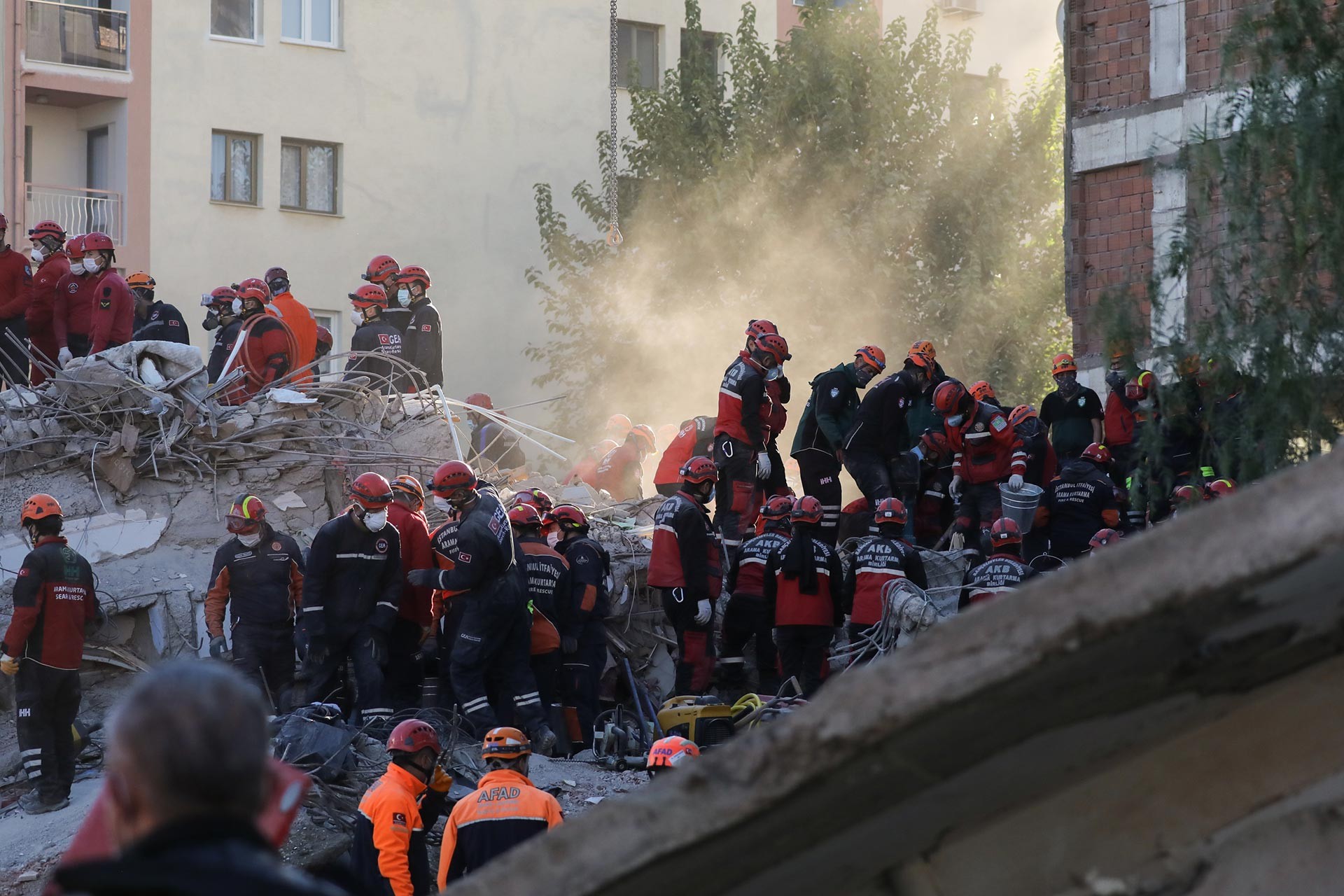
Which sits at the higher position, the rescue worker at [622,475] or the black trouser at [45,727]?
the rescue worker at [622,475]

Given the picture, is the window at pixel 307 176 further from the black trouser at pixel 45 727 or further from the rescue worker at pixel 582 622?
the black trouser at pixel 45 727

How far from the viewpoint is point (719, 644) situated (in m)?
13.8

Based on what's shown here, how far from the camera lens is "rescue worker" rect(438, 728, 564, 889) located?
26.7 feet

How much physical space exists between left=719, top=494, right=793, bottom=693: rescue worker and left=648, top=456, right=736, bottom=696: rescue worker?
157 millimetres

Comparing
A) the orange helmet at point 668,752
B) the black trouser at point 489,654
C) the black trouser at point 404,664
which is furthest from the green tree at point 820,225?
the orange helmet at point 668,752

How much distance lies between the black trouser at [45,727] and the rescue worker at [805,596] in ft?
16.6

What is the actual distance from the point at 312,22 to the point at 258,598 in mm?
20272

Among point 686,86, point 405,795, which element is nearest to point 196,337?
point 686,86

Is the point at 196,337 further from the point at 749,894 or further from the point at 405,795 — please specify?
the point at 749,894

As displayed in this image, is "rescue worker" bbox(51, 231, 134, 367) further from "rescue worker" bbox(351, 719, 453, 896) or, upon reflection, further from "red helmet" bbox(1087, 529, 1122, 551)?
"red helmet" bbox(1087, 529, 1122, 551)

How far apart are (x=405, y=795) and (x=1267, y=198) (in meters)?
5.09

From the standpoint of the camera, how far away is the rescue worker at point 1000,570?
37.3 ft

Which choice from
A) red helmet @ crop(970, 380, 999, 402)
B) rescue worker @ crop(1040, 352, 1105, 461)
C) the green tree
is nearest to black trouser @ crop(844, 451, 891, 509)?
red helmet @ crop(970, 380, 999, 402)

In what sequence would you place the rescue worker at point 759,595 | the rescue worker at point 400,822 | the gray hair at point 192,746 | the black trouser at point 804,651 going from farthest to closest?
the rescue worker at point 759,595, the black trouser at point 804,651, the rescue worker at point 400,822, the gray hair at point 192,746
